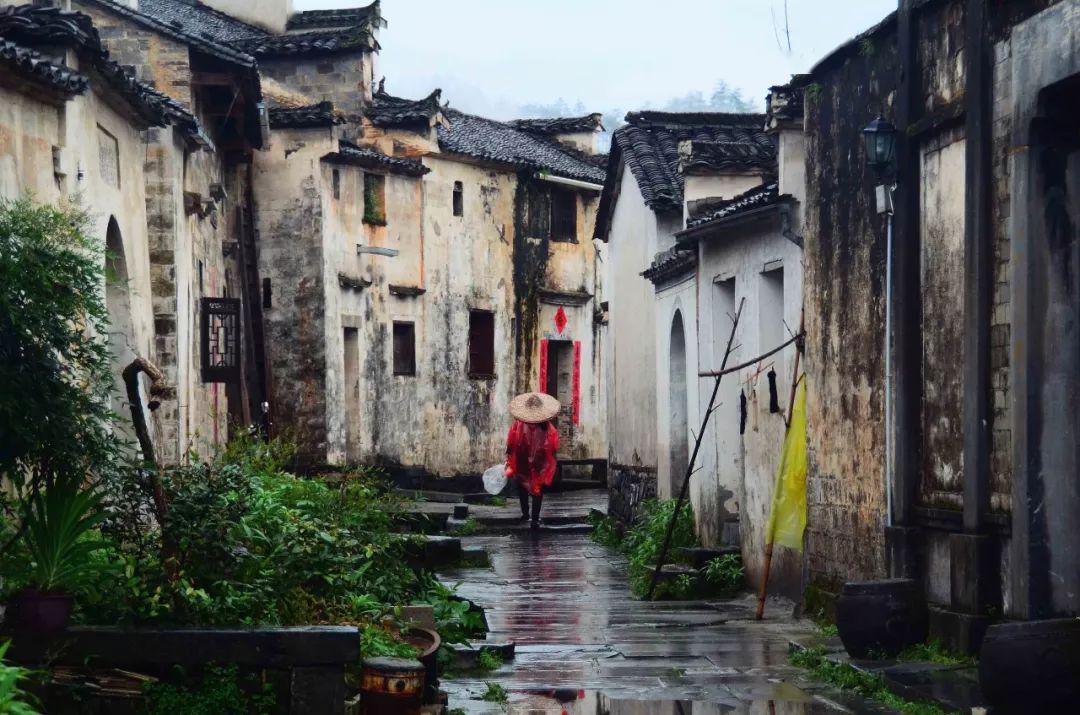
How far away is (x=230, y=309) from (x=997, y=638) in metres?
13.5

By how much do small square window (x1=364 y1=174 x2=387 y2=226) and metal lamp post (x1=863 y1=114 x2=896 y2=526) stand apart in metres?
21.2

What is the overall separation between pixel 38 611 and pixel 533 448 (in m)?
18.0

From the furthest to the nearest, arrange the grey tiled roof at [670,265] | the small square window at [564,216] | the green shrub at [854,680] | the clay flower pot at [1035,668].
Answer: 1. the small square window at [564,216]
2. the grey tiled roof at [670,265]
3. the green shrub at [854,680]
4. the clay flower pot at [1035,668]

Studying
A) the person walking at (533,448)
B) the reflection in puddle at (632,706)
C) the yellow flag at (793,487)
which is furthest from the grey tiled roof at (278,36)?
the reflection in puddle at (632,706)

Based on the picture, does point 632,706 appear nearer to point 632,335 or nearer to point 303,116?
point 632,335

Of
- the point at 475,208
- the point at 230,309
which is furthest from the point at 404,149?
the point at 230,309

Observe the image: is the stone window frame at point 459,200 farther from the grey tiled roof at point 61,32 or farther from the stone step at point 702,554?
the grey tiled roof at point 61,32

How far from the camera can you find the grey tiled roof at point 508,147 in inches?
1409

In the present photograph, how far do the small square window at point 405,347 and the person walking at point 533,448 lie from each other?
345 inches

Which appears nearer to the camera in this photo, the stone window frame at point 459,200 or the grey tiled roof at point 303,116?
the grey tiled roof at point 303,116

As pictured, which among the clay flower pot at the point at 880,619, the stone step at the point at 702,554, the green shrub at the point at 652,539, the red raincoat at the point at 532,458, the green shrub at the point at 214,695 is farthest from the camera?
the red raincoat at the point at 532,458

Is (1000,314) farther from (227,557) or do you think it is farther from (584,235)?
(584,235)

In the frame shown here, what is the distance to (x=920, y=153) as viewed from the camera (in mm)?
11773

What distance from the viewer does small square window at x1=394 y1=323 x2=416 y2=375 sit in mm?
34438
